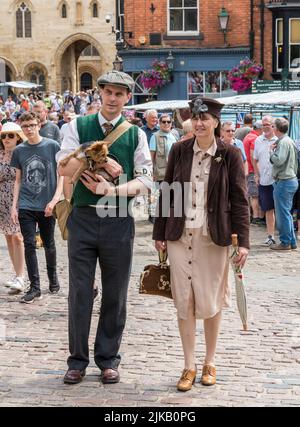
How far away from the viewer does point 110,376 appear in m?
6.43

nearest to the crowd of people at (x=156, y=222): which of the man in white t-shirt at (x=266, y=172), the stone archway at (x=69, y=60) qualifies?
the man in white t-shirt at (x=266, y=172)

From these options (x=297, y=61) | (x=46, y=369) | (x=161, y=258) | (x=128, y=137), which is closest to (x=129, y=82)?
(x=128, y=137)

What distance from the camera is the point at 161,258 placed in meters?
6.56

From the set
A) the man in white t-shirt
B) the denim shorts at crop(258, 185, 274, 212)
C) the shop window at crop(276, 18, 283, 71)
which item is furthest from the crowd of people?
the shop window at crop(276, 18, 283, 71)

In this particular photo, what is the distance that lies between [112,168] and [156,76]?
27.3 metres

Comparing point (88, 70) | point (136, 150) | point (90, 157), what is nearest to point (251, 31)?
point (136, 150)

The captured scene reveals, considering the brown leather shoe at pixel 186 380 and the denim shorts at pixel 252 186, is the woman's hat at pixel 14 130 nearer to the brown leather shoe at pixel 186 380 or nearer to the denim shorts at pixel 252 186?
the brown leather shoe at pixel 186 380

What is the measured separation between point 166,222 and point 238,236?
50 cm

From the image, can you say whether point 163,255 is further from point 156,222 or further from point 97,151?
point 97,151

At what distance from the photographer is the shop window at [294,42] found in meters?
32.5

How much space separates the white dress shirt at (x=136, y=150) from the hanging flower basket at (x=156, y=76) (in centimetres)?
2701

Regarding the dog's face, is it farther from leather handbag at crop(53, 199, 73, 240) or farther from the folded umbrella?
the folded umbrella

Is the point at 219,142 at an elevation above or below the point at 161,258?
above

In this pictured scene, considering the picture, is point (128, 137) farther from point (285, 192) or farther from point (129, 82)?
point (285, 192)
